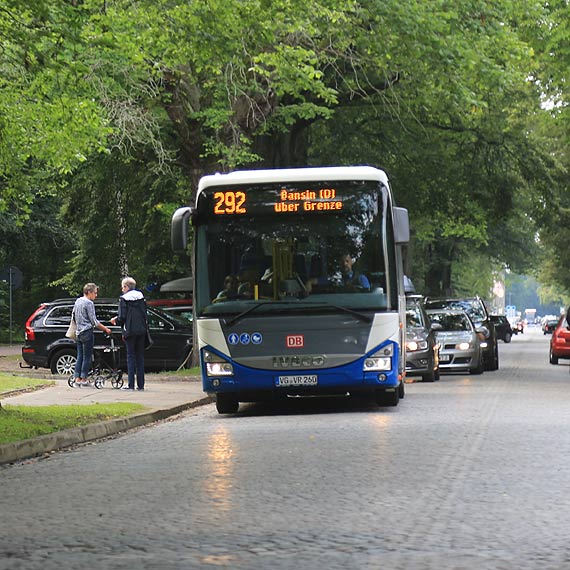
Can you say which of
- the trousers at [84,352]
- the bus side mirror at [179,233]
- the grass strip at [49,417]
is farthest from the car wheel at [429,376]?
the bus side mirror at [179,233]

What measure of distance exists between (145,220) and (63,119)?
62.3 ft

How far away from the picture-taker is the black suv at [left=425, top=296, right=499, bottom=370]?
113 feet

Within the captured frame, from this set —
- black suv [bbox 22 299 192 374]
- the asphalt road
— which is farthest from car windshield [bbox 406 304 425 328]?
the asphalt road

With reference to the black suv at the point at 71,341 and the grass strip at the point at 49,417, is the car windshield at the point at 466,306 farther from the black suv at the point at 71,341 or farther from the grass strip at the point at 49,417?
the grass strip at the point at 49,417

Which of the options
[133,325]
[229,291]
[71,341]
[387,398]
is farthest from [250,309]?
[71,341]

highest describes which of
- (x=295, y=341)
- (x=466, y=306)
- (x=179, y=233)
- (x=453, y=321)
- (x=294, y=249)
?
(x=179, y=233)

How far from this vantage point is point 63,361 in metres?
29.6

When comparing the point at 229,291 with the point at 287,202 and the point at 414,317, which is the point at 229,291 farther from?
the point at 414,317

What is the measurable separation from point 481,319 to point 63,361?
11.6 m

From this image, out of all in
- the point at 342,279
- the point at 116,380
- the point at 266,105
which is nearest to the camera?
the point at 342,279

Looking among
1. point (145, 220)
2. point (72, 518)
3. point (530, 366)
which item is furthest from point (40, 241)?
point (72, 518)

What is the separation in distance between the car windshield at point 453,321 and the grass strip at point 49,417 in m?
14.4

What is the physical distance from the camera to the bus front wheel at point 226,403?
18703 millimetres

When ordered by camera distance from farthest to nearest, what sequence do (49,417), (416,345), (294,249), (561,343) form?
(561,343) → (416,345) → (294,249) → (49,417)
